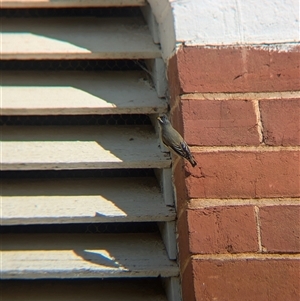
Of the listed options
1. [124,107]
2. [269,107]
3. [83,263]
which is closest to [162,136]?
[124,107]

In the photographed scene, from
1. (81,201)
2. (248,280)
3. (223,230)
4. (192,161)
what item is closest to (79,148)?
(81,201)

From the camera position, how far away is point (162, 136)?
1.54m

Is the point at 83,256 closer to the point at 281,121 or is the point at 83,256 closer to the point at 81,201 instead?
the point at 81,201

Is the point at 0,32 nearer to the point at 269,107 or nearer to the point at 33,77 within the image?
the point at 33,77

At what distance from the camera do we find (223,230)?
1.40 meters

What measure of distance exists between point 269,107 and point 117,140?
1.48 feet

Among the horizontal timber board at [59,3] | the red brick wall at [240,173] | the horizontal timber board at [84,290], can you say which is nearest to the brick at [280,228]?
the red brick wall at [240,173]

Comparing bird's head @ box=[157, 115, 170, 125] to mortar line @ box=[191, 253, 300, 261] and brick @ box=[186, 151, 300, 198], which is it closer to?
brick @ box=[186, 151, 300, 198]

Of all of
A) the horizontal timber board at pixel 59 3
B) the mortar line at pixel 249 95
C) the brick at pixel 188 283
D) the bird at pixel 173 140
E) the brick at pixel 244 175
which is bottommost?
the brick at pixel 188 283

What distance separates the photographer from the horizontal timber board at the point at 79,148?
5.14 feet

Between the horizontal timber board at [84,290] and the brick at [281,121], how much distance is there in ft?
1.78

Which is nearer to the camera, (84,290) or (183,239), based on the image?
(183,239)

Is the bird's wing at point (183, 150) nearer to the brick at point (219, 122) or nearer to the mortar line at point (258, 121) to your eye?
the brick at point (219, 122)

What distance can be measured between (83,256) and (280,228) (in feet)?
1.73
